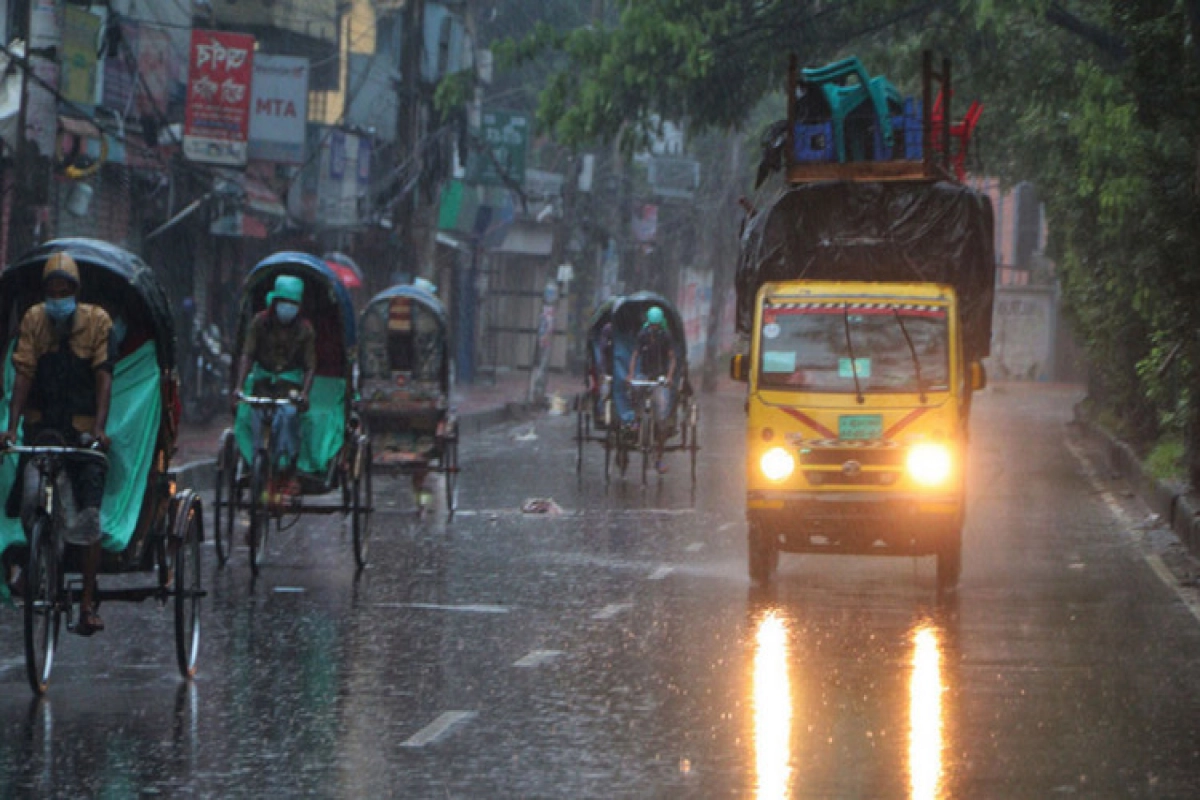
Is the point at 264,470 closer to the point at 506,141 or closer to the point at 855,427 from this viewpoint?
the point at 855,427

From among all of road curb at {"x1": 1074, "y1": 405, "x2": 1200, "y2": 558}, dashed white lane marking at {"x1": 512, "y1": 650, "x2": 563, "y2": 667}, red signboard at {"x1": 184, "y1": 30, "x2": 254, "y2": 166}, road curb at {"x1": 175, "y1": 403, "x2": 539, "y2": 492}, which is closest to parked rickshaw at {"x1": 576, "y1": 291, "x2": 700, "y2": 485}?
road curb at {"x1": 175, "y1": 403, "x2": 539, "y2": 492}

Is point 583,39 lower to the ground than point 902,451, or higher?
higher

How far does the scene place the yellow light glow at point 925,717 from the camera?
799cm

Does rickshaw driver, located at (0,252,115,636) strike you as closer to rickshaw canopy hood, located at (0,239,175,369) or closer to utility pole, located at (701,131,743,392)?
rickshaw canopy hood, located at (0,239,175,369)

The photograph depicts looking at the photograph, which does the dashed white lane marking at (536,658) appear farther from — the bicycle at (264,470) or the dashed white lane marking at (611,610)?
the bicycle at (264,470)

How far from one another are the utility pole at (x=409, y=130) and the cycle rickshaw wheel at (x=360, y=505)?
56.7 feet

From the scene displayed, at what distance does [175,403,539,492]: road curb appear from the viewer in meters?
22.1

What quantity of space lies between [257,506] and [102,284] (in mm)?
4057

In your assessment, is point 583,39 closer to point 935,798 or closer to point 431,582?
point 431,582

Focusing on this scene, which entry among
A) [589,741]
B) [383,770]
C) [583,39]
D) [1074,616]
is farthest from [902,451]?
[583,39]

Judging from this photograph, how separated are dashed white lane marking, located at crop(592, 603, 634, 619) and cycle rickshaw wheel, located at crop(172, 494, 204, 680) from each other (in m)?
2.91

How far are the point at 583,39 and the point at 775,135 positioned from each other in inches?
405

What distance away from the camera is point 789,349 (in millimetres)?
14555

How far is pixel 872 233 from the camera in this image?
58.7 feet
